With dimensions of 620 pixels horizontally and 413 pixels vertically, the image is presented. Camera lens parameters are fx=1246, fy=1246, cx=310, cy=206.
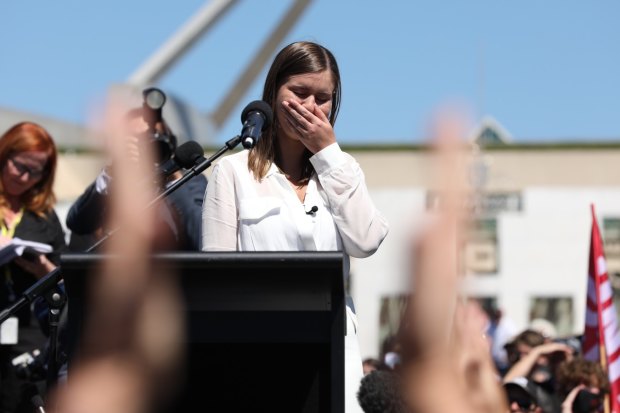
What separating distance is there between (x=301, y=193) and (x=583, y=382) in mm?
3214

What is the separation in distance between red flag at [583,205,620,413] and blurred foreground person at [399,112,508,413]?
4712 millimetres

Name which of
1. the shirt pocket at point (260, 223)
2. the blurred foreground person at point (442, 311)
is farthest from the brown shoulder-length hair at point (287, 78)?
the blurred foreground person at point (442, 311)

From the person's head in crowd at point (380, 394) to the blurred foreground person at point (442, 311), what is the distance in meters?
1.04

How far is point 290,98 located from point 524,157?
68.8 feet

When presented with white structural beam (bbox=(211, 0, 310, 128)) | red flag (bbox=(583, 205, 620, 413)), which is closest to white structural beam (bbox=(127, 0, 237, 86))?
white structural beam (bbox=(211, 0, 310, 128))

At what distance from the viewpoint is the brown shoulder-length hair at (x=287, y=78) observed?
3693 mm

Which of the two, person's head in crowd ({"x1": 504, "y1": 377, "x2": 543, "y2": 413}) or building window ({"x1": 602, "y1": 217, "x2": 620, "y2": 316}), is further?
building window ({"x1": 602, "y1": 217, "x2": 620, "y2": 316})

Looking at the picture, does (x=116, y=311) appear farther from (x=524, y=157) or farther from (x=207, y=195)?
(x=524, y=157)

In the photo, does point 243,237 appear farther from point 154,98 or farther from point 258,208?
point 154,98

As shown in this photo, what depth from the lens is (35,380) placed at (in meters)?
4.97

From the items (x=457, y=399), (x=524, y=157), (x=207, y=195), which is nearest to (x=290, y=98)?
(x=207, y=195)

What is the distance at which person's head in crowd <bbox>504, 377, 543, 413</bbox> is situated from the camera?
6.33 m

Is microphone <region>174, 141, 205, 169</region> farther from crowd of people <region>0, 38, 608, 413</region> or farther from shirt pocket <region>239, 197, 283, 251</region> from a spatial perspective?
shirt pocket <region>239, 197, 283, 251</region>

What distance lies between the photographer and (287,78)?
3.73m
